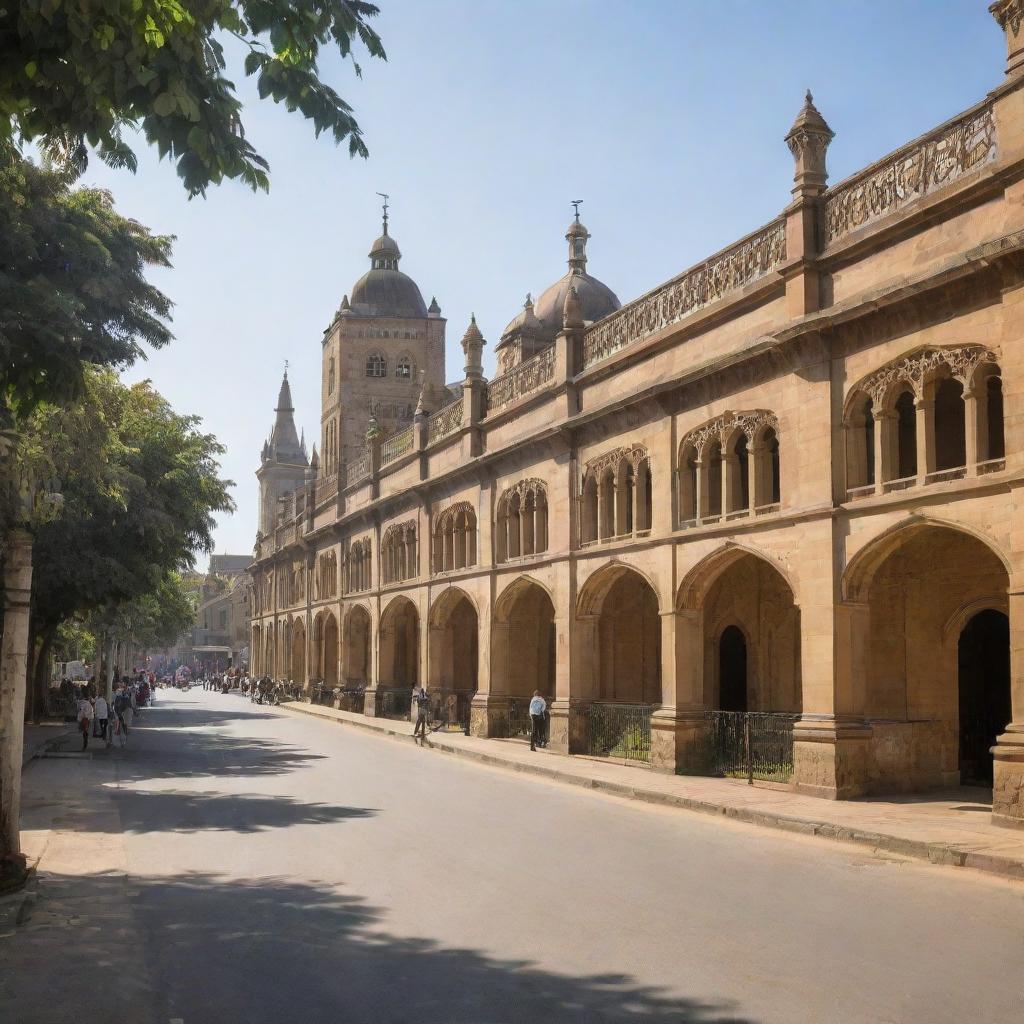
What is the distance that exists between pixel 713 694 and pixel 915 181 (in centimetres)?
1270

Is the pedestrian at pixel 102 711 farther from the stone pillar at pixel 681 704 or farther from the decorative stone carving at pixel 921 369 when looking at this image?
the decorative stone carving at pixel 921 369

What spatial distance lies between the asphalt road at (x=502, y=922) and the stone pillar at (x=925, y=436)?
579 centimetres

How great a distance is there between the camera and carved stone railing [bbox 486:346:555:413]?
28.9m

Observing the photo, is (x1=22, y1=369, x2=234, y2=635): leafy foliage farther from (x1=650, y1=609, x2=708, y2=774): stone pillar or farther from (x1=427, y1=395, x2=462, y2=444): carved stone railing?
(x1=650, y1=609, x2=708, y2=774): stone pillar

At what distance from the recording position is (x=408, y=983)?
7180 mm

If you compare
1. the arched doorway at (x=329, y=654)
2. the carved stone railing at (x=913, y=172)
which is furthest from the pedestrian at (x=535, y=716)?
the arched doorway at (x=329, y=654)

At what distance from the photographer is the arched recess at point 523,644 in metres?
31.1

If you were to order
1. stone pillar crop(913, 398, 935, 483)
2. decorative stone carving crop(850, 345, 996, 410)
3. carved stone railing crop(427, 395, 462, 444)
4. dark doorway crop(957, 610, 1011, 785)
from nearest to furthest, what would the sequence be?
decorative stone carving crop(850, 345, 996, 410) < stone pillar crop(913, 398, 935, 483) < dark doorway crop(957, 610, 1011, 785) < carved stone railing crop(427, 395, 462, 444)

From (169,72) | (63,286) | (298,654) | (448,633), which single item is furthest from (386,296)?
(169,72)

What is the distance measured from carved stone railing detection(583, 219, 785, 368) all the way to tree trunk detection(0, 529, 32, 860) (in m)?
13.7

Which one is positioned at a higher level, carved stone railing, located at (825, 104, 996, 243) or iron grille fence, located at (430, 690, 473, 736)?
carved stone railing, located at (825, 104, 996, 243)

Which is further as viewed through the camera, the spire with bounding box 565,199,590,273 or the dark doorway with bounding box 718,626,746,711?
the spire with bounding box 565,199,590,273

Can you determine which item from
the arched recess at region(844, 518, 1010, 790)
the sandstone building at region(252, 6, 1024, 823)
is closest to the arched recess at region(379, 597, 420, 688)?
the sandstone building at region(252, 6, 1024, 823)

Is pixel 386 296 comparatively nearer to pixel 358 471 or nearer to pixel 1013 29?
pixel 358 471
